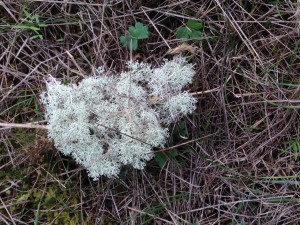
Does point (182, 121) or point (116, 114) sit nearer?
point (116, 114)

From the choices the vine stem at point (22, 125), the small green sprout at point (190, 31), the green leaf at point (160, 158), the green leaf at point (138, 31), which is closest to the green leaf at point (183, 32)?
the small green sprout at point (190, 31)

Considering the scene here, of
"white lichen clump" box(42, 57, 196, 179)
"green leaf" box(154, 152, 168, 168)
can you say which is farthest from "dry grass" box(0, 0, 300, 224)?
"white lichen clump" box(42, 57, 196, 179)

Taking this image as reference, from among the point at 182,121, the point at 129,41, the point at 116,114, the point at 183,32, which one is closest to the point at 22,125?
the point at 116,114

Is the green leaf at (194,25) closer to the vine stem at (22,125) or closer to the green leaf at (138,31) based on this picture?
the green leaf at (138,31)

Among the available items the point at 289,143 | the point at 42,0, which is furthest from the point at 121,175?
the point at 42,0

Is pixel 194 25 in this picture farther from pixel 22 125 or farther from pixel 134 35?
pixel 22 125

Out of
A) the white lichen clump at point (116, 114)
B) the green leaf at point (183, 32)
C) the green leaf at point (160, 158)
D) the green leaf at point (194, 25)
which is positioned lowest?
the green leaf at point (160, 158)

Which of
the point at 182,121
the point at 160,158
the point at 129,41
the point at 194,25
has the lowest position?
the point at 160,158

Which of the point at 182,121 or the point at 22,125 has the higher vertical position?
the point at 182,121
